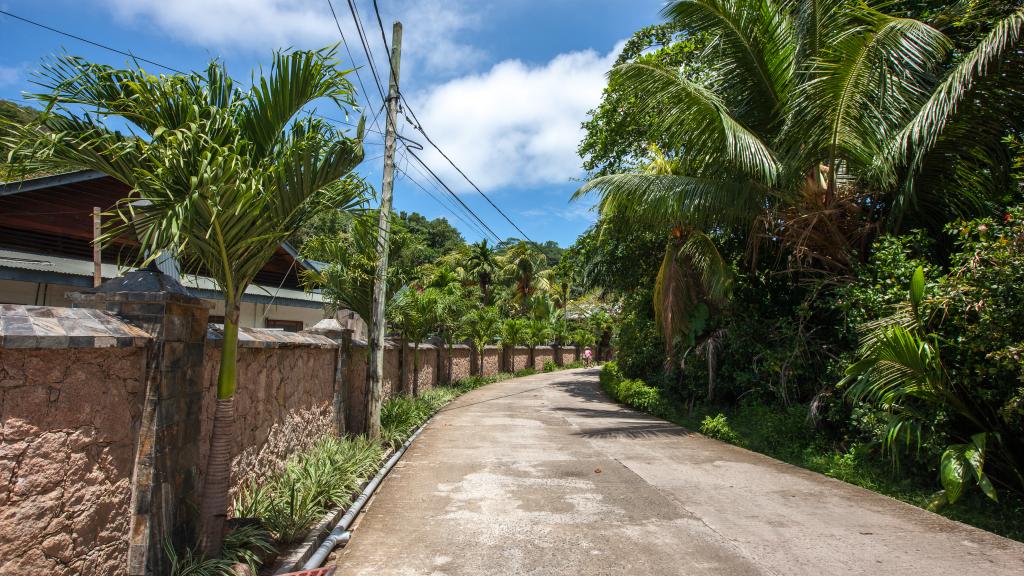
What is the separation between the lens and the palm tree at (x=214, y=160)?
3.30 m

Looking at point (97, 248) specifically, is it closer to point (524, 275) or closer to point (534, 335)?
point (534, 335)

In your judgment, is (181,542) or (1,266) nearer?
(181,542)

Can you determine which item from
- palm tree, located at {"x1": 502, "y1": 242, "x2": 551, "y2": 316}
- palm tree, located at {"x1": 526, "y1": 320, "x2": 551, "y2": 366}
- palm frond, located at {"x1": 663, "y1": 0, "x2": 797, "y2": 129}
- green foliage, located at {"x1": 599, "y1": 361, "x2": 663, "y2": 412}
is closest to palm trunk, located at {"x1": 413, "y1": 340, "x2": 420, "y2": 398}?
green foliage, located at {"x1": 599, "y1": 361, "x2": 663, "y2": 412}

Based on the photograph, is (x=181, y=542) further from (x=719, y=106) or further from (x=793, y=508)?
(x=719, y=106)

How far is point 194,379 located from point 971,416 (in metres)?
7.73

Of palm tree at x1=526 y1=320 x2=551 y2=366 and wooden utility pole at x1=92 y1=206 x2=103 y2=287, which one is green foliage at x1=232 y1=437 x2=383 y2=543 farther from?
palm tree at x1=526 y1=320 x2=551 y2=366

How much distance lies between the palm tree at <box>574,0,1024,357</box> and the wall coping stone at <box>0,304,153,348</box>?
8.46 m

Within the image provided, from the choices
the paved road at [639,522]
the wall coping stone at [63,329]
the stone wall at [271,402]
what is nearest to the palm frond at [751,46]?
the paved road at [639,522]

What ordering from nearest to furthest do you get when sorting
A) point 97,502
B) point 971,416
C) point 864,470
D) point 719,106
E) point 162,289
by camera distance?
point 97,502 < point 162,289 < point 971,416 < point 864,470 < point 719,106

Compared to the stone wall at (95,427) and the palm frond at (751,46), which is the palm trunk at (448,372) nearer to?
the palm frond at (751,46)

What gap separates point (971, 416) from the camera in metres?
6.16

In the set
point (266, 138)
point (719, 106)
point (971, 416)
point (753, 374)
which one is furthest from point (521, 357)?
point (266, 138)

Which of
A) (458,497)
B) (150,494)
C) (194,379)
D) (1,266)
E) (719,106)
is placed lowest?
(458,497)

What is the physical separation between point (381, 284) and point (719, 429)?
7.32 meters
